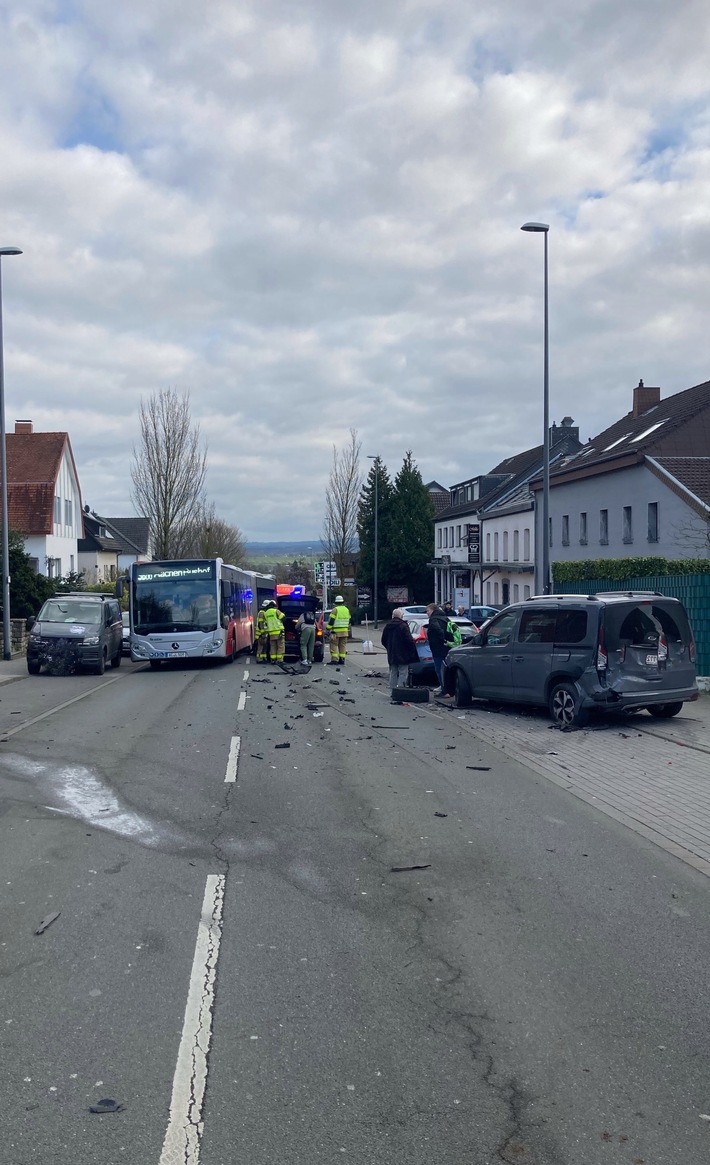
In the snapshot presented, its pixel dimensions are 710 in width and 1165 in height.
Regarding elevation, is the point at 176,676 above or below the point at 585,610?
below

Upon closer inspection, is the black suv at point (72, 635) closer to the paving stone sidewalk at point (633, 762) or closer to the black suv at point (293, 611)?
the black suv at point (293, 611)

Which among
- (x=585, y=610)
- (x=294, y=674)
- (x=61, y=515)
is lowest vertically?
(x=294, y=674)

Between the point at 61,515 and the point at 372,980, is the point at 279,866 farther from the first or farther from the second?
the point at 61,515

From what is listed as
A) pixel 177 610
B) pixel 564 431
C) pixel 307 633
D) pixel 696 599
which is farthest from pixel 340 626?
pixel 564 431

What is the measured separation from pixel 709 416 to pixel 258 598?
18.6m

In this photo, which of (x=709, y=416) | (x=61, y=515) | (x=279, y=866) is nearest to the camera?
(x=279, y=866)

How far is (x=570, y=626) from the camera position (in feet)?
44.9

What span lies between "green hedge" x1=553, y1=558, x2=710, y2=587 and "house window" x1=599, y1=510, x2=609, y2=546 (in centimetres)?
1580

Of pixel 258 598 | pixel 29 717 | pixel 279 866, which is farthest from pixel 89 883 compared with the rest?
pixel 258 598

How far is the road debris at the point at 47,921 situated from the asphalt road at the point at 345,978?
0.35 feet

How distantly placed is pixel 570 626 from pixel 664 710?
2143 mm

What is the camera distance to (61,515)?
5038cm

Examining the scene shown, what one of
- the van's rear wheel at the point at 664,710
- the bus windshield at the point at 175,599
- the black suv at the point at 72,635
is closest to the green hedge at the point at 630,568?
the van's rear wheel at the point at 664,710

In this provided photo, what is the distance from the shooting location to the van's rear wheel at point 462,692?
53.5ft
